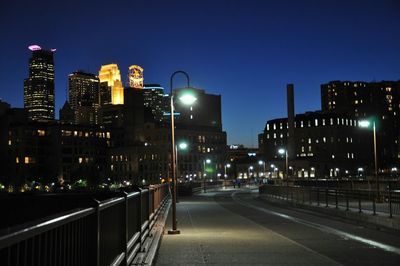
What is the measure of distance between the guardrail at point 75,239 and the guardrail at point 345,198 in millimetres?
15957

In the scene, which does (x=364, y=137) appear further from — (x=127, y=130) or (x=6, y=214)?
(x=6, y=214)

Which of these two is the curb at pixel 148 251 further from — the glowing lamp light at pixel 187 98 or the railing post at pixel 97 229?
the glowing lamp light at pixel 187 98

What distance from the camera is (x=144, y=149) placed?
562ft

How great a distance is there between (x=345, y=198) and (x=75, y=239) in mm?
27273

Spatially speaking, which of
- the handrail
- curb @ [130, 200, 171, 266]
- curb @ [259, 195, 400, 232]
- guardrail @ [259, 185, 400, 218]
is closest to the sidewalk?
curb @ [130, 200, 171, 266]

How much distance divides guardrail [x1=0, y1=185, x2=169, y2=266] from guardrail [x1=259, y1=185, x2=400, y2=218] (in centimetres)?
1596

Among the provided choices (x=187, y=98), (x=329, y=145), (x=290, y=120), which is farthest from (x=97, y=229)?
(x=329, y=145)

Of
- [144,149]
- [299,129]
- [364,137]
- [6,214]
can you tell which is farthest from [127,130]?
[6,214]

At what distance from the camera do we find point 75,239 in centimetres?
545

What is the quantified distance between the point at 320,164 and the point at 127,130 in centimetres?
6588

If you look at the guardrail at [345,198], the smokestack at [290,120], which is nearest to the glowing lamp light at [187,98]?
the guardrail at [345,198]

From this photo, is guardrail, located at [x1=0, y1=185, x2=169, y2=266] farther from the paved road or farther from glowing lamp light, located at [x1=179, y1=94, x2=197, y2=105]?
glowing lamp light, located at [x1=179, y1=94, x2=197, y2=105]

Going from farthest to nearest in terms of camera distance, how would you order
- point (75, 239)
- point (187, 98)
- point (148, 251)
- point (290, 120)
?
1. point (290, 120)
2. point (187, 98)
3. point (148, 251)
4. point (75, 239)

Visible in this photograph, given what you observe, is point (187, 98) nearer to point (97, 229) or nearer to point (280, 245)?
point (280, 245)
